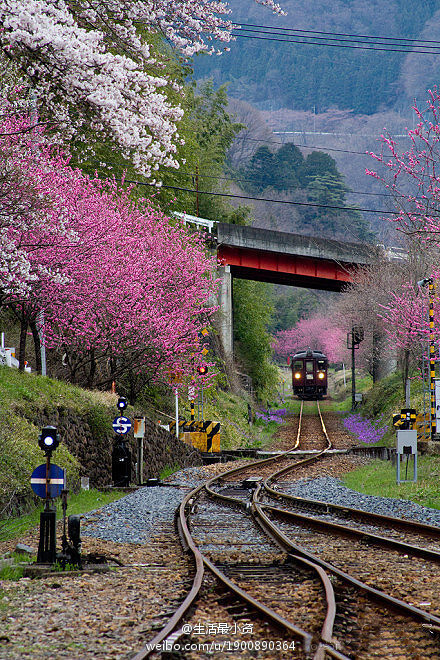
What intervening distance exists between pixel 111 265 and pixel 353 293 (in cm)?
2867

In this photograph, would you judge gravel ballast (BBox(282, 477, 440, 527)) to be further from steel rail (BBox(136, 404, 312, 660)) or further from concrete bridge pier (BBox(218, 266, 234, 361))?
concrete bridge pier (BBox(218, 266, 234, 361))

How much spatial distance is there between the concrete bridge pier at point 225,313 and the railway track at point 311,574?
26905 millimetres

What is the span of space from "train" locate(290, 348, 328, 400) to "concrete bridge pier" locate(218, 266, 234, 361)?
22.7 metres

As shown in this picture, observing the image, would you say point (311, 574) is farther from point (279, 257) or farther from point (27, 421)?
point (279, 257)

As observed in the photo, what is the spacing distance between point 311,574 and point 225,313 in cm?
3494

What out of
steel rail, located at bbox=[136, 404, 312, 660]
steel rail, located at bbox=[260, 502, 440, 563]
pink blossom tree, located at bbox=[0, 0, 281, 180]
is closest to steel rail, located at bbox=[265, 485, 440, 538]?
steel rail, located at bbox=[260, 502, 440, 563]

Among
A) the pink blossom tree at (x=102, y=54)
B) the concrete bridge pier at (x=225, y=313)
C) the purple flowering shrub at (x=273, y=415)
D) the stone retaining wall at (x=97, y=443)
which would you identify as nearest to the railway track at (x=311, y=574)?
the stone retaining wall at (x=97, y=443)

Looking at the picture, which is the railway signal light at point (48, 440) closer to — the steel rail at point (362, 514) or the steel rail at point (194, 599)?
the steel rail at point (194, 599)

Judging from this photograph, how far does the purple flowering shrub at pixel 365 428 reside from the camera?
34.3 m

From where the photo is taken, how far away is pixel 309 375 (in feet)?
219

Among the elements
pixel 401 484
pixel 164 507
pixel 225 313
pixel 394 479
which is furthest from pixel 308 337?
pixel 164 507

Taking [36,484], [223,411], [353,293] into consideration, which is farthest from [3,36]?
[353,293]

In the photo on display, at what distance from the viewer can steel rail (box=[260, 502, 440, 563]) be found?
932cm

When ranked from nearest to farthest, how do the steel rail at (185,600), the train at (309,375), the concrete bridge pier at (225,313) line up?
the steel rail at (185,600)
the concrete bridge pier at (225,313)
the train at (309,375)
